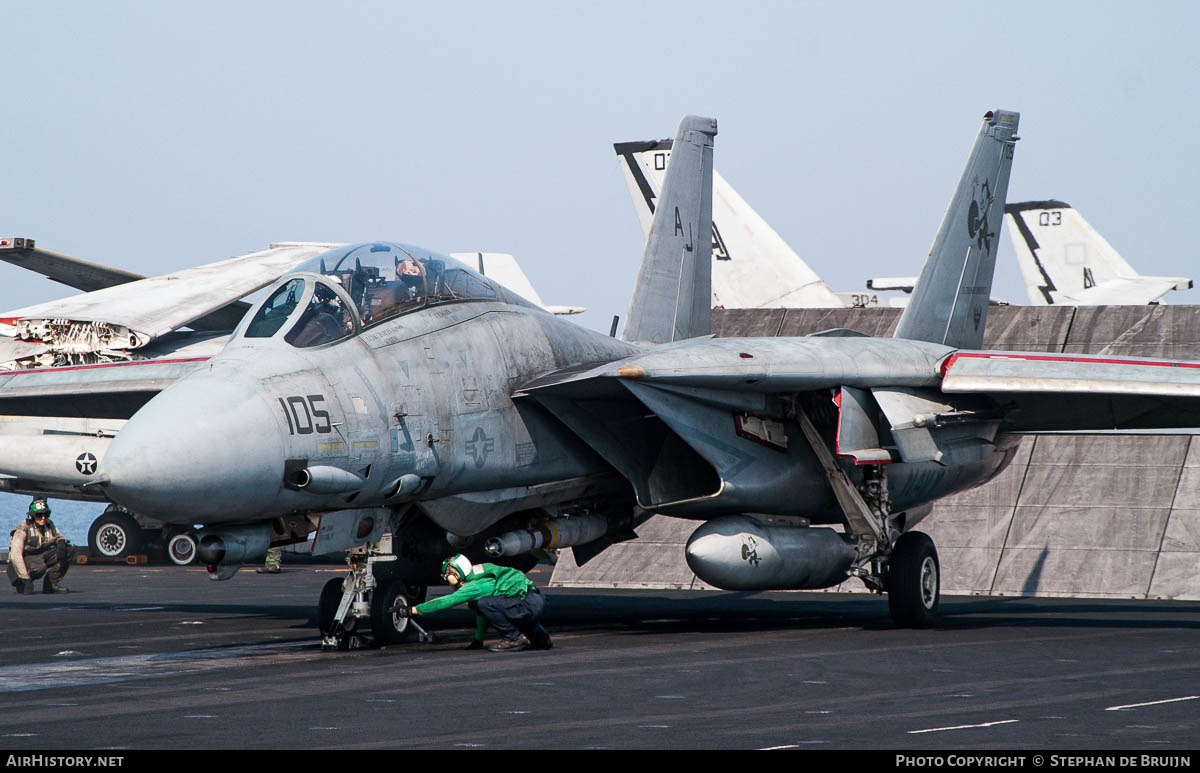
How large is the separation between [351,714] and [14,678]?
3305 millimetres

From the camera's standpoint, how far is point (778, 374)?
1163 cm

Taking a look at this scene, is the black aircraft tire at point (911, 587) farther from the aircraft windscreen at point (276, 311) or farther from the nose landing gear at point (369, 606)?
the aircraft windscreen at point (276, 311)

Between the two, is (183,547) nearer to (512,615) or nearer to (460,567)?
(460,567)

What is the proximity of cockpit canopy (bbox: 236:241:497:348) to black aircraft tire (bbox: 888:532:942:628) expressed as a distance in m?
4.72

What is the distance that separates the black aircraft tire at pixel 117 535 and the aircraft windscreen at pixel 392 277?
16.0 m

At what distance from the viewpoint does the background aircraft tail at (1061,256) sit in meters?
41.2

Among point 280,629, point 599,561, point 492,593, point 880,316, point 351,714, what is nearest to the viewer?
point 351,714

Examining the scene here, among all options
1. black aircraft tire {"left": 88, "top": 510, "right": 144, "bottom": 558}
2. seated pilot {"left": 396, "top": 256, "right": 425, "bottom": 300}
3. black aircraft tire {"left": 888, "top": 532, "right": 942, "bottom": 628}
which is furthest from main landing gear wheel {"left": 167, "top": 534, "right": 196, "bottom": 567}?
black aircraft tire {"left": 88, "top": 510, "right": 144, "bottom": 558}

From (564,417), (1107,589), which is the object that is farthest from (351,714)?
(1107,589)

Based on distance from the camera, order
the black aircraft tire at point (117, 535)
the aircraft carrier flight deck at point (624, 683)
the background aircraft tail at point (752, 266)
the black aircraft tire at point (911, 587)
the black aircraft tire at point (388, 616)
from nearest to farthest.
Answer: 1. the aircraft carrier flight deck at point (624, 683)
2. the black aircraft tire at point (388, 616)
3. the black aircraft tire at point (911, 587)
4. the black aircraft tire at point (117, 535)
5. the background aircraft tail at point (752, 266)

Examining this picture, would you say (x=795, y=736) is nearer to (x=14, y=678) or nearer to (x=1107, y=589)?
(x=14, y=678)

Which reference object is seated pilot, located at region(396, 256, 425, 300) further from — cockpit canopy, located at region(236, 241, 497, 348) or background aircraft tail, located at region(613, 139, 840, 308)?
background aircraft tail, located at region(613, 139, 840, 308)

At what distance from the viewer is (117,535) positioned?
82.9 ft

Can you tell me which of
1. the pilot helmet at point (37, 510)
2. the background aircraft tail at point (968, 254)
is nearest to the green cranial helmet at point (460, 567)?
the background aircraft tail at point (968, 254)
